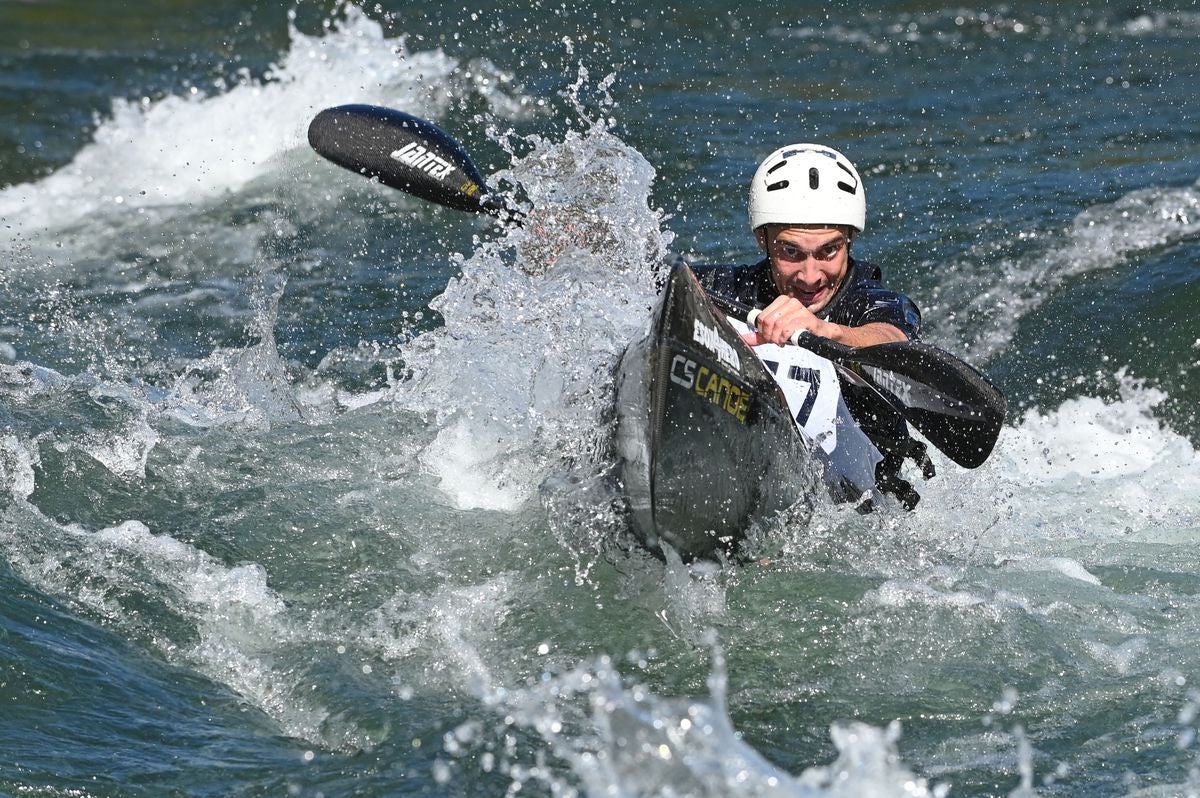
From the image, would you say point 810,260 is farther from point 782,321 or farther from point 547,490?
point 547,490

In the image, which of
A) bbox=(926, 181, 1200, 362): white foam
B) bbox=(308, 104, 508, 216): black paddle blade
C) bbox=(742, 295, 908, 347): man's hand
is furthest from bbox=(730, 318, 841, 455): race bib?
bbox=(926, 181, 1200, 362): white foam

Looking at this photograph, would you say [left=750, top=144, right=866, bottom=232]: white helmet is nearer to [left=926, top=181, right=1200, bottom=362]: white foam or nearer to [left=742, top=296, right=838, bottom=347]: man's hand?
[left=742, top=296, right=838, bottom=347]: man's hand

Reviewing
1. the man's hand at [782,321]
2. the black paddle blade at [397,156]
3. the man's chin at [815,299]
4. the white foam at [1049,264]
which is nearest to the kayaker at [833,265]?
the man's chin at [815,299]

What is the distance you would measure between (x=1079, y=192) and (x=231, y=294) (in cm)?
534

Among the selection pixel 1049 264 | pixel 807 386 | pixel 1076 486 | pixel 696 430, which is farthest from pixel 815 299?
pixel 1049 264

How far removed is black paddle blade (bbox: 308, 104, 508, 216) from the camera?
6898mm

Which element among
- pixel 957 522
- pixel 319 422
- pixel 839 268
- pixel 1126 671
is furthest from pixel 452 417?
pixel 1126 671

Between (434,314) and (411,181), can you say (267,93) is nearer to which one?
(434,314)

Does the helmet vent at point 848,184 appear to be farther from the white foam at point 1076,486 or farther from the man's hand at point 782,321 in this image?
the white foam at point 1076,486

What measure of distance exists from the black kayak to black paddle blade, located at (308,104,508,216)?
221cm

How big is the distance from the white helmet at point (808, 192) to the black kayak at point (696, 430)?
0.96 metres

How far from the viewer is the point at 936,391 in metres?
5.07

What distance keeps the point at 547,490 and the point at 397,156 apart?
2302mm

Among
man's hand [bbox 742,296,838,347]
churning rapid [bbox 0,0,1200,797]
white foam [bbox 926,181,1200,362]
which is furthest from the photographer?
white foam [bbox 926,181,1200,362]
